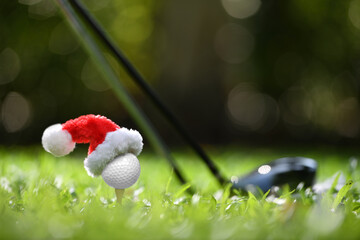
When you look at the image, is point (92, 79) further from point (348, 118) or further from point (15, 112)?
point (348, 118)

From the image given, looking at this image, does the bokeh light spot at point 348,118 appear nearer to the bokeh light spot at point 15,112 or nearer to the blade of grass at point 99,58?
the bokeh light spot at point 15,112

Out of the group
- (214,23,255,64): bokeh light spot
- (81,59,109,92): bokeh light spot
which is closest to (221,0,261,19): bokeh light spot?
(214,23,255,64): bokeh light spot

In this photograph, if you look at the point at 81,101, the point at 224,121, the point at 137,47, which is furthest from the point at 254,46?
the point at 81,101

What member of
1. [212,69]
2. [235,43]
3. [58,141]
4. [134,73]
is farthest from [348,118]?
[58,141]

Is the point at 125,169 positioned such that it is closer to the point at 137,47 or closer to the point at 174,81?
the point at 174,81

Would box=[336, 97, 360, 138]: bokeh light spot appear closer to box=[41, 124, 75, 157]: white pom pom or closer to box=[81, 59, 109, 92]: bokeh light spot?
box=[81, 59, 109, 92]: bokeh light spot
